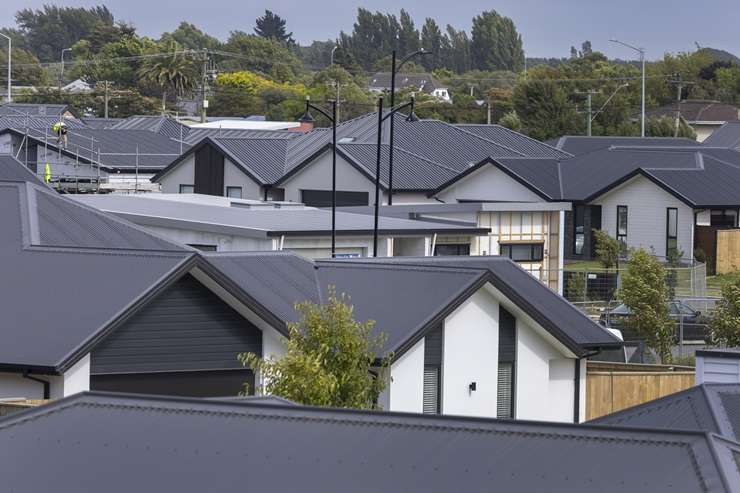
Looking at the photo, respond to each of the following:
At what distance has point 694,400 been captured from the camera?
1633 cm

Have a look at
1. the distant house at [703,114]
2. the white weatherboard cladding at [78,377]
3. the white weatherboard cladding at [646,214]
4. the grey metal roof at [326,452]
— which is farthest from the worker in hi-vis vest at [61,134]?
the grey metal roof at [326,452]

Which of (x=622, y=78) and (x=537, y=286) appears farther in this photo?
(x=622, y=78)

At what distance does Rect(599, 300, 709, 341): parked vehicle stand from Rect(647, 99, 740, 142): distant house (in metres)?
77.5

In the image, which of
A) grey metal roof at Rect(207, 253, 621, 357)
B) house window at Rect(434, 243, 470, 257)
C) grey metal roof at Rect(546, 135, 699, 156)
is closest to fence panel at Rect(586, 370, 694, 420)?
grey metal roof at Rect(207, 253, 621, 357)

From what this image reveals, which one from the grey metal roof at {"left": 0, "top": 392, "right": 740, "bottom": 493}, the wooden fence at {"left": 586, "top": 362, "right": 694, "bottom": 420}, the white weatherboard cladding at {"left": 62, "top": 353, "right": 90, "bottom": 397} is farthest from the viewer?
→ the wooden fence at {"left": 586, "top": 362, "right": 694, "bottom": 420}

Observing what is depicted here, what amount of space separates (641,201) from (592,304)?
17.0 meters

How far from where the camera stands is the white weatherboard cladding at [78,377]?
73.7ft

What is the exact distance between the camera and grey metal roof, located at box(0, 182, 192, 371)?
22.7 m

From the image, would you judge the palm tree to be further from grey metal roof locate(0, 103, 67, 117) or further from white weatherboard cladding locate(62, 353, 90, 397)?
white weatherboard cladding locate(62, 353, 90, 397)

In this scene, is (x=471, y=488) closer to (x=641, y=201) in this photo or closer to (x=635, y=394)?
(x=635, y=394)

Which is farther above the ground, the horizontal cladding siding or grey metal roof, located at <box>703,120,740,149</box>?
grey metal roof, located at <box>703,120,740,149</box>

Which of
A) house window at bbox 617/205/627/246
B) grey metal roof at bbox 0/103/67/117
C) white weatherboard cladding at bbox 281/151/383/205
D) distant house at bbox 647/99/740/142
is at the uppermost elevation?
distant house at bbox 647/99/740/142

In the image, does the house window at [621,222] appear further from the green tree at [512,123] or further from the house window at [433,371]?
the green tree at [512,123]

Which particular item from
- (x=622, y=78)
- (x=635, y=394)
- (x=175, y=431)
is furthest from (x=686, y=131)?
(x=175, y=431)
